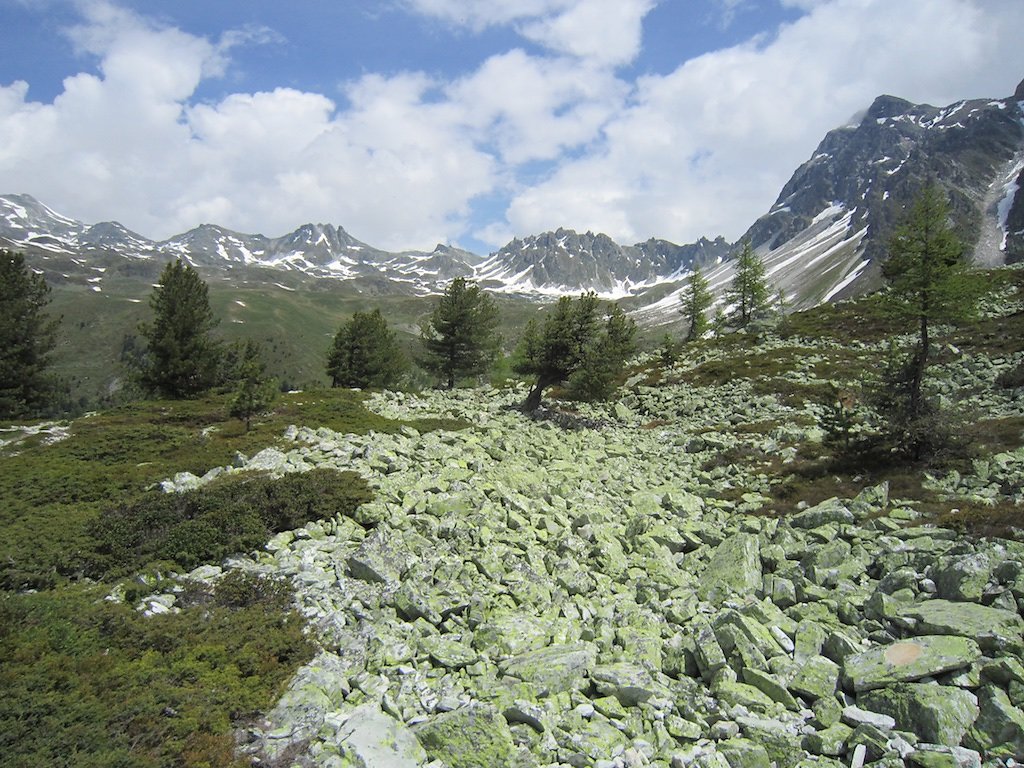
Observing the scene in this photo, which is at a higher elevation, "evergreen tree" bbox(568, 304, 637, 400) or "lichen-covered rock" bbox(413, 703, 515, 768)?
"evergreen tree" bbox(568, 304, 637, 400)

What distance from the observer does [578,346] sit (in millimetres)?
30844

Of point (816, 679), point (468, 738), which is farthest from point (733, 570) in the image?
point (468, 738)

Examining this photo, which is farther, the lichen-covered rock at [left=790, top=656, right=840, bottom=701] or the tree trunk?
the tree trunk

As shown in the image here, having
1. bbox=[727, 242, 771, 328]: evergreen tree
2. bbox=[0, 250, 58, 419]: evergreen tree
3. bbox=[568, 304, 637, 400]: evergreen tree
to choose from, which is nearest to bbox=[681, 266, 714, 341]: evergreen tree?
bbox=[727, 242, 771, 328]: evergreen tree

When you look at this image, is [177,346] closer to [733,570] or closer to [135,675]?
[135,675]

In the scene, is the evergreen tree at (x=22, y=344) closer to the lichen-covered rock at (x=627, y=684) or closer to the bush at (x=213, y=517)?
the bush at (x=213, y=517)

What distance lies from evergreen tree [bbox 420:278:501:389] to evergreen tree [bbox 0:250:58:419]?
28484 millimetres

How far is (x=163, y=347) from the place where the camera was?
129 feet

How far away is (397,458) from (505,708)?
11526 mm

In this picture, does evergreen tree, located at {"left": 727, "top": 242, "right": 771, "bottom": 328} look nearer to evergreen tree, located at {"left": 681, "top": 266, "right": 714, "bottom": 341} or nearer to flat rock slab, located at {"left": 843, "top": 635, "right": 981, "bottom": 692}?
evergreen tree, located at {"left": 681, "top": 266, "right": 714, "bottom": 341}

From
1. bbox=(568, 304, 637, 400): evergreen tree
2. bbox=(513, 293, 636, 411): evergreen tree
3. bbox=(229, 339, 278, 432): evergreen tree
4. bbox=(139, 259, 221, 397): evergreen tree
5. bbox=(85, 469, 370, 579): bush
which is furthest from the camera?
bbox=(139, 259, 221, 397): evergreen tree

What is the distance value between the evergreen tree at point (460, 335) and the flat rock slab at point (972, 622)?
38482mm

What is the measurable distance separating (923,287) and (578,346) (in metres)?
16.3

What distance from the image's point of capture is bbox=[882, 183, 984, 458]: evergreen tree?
61.0ft
